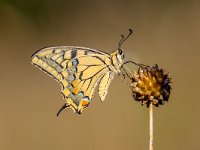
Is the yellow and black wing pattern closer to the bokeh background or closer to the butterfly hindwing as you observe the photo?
the butterfly hindwing

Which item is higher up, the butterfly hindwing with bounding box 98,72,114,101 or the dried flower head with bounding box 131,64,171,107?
the butterfly hindwing with bounding box 98,72,114,101

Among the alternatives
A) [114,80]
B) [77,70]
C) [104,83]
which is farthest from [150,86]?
[114,80]

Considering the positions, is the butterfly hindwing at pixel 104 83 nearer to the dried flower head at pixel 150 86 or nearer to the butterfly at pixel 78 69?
the butterfly at pixel 78 69

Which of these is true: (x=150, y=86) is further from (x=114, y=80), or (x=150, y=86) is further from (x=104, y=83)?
(x=114, y=80)

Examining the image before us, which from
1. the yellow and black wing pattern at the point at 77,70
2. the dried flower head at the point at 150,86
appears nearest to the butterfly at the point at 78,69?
the yellow and black wing pattern at the point at 77,70


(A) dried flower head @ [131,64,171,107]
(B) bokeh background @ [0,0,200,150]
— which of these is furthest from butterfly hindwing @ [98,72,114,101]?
(B) bokeh background @ [0,0,200,150]
